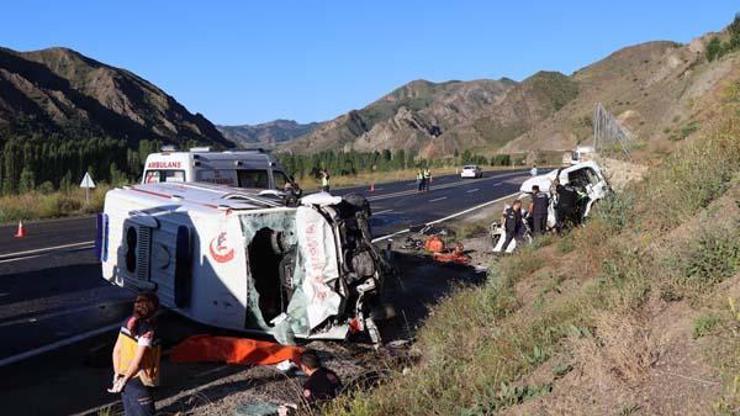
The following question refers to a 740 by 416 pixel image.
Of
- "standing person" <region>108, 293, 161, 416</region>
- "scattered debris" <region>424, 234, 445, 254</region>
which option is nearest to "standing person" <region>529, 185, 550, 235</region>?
"scattered debris" <region>424, 234, 445, 254</region>

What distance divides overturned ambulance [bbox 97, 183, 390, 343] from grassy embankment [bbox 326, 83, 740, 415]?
1073mm

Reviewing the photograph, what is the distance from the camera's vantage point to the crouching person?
19.3ft

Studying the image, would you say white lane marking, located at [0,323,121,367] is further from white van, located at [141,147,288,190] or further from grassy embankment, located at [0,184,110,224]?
grassy embankment, located at [0,184,110,224]

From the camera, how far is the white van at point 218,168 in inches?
560

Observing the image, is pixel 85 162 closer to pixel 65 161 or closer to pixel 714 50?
pixel 65 161

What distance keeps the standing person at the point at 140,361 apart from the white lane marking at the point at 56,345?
2.88 m

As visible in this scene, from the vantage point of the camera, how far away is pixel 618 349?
4797 mm

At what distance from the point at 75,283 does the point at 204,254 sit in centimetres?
453

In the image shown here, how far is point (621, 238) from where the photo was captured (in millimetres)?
9070

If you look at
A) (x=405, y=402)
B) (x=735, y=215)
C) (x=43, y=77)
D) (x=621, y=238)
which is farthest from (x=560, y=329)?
(x=43, y=77)

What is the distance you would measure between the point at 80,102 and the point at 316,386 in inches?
6475

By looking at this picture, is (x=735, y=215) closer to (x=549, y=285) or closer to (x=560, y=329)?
(x=560, y=329)

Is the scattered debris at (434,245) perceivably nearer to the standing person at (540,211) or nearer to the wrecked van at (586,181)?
the standing person at (540,211)

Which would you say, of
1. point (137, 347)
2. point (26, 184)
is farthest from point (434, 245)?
point (26, 184)
